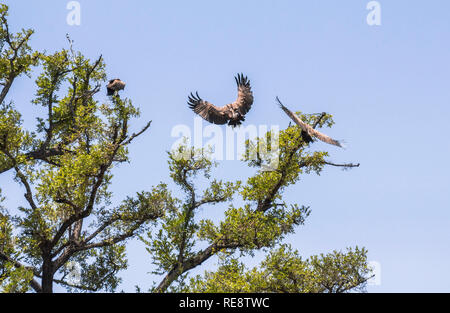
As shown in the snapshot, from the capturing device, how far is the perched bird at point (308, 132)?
22.5m

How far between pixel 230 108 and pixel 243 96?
1.18 m

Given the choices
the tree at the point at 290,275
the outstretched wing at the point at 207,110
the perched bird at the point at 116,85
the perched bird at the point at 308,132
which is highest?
the perched bird at the point at 116,85

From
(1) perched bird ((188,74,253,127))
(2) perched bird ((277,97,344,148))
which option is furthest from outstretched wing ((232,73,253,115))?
(2) perched bird ((277,97,344,148))

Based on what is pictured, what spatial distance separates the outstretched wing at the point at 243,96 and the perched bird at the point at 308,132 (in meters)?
3.30

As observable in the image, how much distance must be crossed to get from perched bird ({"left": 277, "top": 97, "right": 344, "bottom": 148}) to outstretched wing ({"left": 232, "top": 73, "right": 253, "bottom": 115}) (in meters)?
3.30

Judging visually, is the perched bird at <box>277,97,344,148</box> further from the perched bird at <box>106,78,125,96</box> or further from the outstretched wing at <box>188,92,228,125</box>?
the perched bird at <box>106,78,125,96</box>

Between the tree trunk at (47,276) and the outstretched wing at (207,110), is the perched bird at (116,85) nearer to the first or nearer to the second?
the outstretched wing at (207,110)

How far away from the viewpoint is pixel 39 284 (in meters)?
26.0

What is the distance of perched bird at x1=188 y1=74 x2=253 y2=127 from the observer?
82.7 feet

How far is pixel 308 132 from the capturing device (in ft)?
78.8

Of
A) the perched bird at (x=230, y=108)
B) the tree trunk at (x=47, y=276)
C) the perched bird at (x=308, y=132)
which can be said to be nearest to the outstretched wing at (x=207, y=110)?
the perched bird at (x=230, y=108)
